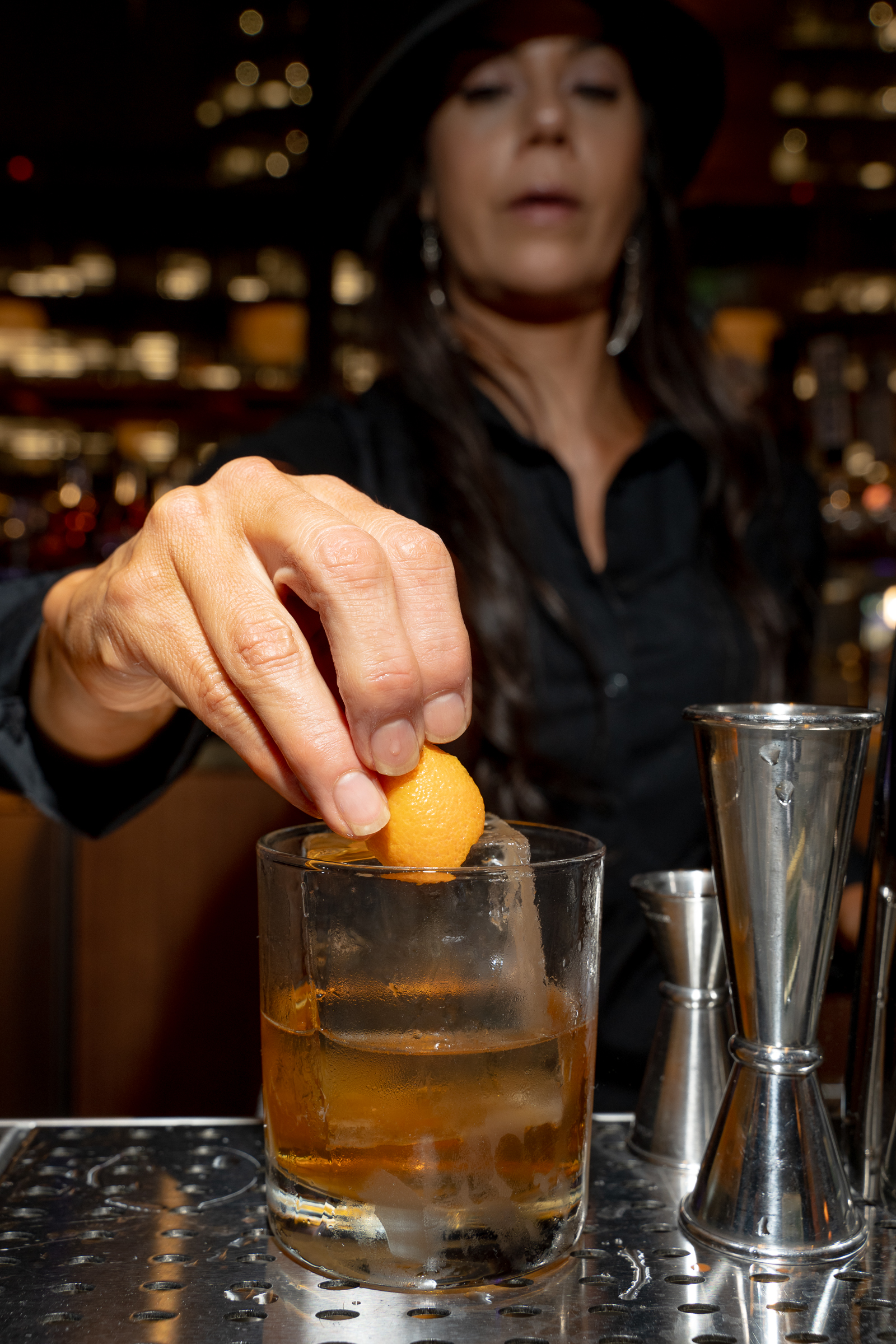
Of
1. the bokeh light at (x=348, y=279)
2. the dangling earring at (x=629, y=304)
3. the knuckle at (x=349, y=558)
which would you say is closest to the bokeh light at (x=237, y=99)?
the bokeh light at (x=348, y=279)

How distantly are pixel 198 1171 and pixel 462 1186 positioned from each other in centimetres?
20

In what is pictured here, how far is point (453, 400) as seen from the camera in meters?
1.36

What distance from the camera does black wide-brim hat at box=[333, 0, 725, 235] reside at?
1268 millimetres

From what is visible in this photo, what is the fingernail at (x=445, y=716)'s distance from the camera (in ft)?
1.66

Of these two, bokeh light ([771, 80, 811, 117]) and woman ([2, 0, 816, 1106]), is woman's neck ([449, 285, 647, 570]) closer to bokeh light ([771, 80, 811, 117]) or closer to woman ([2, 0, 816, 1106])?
woman ([2, 0, 816, 1106])

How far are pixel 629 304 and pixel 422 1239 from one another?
1299mm

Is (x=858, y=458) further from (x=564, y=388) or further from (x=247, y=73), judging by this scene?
(x=247, y=73)

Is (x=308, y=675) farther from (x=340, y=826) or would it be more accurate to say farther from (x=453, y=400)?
(x=453, y=400)

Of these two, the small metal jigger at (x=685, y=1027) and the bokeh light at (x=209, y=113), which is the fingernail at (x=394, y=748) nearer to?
the small metal jigger at (x=685, y=1027)

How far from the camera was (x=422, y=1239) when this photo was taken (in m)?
0.43

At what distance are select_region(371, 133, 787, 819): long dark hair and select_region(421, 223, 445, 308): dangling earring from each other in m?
0.01

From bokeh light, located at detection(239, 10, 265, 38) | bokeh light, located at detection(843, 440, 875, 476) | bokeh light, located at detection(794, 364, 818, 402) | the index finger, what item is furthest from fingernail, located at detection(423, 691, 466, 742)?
bokeh light, located at detection(239, 10, 265, 38)

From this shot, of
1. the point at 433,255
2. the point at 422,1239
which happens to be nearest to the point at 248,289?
the point at 433,255

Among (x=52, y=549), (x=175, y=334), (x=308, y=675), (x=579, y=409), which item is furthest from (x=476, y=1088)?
(x=175, y=334)
